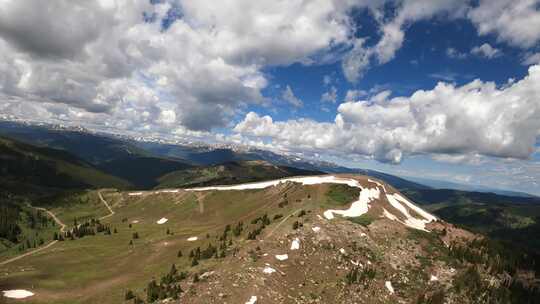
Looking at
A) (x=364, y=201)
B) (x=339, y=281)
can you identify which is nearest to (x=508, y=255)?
(x=364, y=201)

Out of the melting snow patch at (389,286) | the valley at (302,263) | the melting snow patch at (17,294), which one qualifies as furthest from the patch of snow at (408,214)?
the melting snow patch at (17,294)

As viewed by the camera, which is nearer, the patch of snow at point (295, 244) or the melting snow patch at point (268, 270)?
the melting snow patch at point (268, 270)

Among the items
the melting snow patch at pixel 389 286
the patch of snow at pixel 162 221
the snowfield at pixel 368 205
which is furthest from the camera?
the patch of snow at pixel 162 221

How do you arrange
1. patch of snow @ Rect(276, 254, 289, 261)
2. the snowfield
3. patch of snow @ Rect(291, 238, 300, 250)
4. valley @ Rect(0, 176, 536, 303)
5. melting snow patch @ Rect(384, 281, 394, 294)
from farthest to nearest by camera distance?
the snowfield
patch of snow @ Rect(291, 238, 300, 250)
patch of snow @ Rect(276, 254, 289, 261)
melting snow patch @ Rect(384, 281, 394, 294)
valley @ Rect(0, 176, 536, 303)

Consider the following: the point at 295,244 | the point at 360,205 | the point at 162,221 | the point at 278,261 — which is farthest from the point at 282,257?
the point at 162,221

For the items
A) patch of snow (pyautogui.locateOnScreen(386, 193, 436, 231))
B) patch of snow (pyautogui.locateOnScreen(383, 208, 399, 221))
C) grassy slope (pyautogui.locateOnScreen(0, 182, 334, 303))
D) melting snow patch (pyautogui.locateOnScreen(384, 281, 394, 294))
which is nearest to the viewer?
melting snow patch (pyautogui.locateOnScreen(384, 281, 394, 294))

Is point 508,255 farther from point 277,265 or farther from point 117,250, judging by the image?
point 117,250

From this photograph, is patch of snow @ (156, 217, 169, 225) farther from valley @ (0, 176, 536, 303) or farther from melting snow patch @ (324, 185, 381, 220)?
melting snow patch @ (324, 185, 381, 220)

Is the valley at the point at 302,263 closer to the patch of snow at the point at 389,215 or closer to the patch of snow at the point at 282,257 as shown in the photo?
the patch of snow at the point at 282,257

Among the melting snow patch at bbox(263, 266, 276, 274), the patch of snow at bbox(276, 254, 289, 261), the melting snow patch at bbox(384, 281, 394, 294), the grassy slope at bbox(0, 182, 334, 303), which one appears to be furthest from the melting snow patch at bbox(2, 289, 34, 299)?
the melting snow patch at bbox(384, 281, 394, 294)
